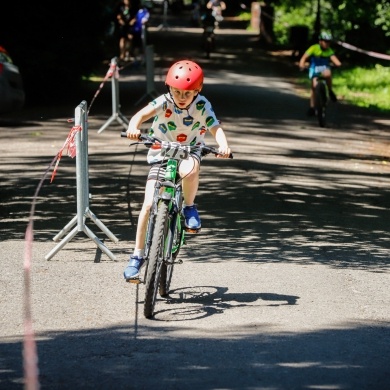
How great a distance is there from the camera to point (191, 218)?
848cm

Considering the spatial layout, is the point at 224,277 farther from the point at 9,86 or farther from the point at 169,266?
the point at 9,86

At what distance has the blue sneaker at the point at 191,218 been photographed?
8477mm

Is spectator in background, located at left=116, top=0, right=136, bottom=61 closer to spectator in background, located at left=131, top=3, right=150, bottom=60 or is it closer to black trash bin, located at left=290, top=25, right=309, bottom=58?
spectator in background, located at left=131, top=3, right=150, bottom=60

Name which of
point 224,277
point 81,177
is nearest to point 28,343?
point 224,277

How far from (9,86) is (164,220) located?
12987mm

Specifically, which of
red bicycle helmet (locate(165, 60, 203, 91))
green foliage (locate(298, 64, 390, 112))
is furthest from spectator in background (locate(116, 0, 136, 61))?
→ red bicycle helmet (locate(165, 60, 203, 91))

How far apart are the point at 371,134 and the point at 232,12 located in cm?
5576

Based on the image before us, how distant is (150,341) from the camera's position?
719cm

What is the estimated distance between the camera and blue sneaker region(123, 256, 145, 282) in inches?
318

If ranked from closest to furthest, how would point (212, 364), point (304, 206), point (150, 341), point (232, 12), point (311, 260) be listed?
point (212, 364)
point (150, 341)
point (311, 260)
point (304, 206)
point (232, 12)

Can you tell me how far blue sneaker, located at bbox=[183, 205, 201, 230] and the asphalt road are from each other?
1.79 ft

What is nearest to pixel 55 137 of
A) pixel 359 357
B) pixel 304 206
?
pixel 304 206

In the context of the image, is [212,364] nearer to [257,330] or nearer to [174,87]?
[257,330]

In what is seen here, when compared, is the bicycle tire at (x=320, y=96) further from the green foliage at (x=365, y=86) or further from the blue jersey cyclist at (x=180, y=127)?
the blue jersey cyclist at (x=180, y=127)
